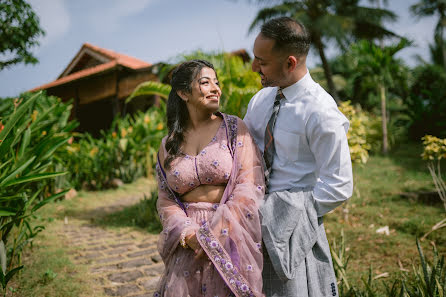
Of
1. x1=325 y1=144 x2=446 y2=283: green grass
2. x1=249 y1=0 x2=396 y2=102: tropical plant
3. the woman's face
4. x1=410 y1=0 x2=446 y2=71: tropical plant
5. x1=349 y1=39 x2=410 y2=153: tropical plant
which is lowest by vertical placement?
x1=325 y1=144 x2=446 y2=283: green grass

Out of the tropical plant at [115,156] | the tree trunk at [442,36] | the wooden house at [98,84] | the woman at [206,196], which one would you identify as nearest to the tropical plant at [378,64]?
the wooden house at [98,84]

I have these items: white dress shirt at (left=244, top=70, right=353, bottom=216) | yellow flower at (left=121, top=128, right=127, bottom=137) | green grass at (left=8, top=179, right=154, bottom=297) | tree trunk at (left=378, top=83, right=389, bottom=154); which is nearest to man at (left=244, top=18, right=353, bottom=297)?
white dress shirt at (left=244, top=70, right=353, bottom=216)

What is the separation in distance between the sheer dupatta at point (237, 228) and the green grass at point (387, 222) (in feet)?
5.90

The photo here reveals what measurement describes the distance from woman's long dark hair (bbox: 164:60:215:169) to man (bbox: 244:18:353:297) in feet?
1.16

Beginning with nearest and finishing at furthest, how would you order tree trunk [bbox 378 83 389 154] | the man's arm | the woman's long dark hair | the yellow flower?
the man's arm
the woman's long dark hair
the yellow flower
tree trunk [bbox 378 83 389 154]

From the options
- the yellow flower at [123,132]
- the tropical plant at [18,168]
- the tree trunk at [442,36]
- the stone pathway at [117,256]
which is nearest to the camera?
the tropical plant at [18,168]

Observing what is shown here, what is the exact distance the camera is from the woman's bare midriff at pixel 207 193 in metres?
1.76

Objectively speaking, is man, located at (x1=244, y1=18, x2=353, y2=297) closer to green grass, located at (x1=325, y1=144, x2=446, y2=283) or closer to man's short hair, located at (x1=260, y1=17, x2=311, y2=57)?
man's short hair, located at (x1=260, y1=17, x2=311, y2=57)

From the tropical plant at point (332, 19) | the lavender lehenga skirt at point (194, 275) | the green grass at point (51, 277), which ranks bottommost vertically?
the green grass at point (51, 277)

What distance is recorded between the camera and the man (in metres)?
1.50

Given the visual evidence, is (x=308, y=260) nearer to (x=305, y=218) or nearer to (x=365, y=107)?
(x=305, y=218)

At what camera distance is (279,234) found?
59.2 inches

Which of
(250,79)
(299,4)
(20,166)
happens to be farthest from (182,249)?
(299,4)

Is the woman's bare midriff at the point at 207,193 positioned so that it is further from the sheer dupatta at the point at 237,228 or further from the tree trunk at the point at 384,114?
the tree trunk at the point at 384,114
